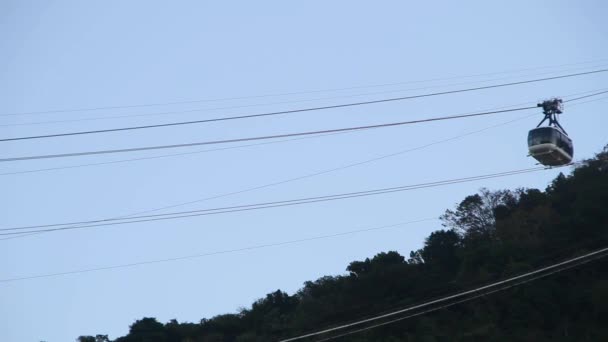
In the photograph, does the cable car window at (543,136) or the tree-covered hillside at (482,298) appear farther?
the tree-covered hillside at (482,298)

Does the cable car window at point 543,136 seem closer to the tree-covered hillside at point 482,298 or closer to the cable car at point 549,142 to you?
the cable car at point 549,142

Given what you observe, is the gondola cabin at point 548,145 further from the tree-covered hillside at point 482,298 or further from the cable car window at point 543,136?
the tree-covered hillside at point 482,298

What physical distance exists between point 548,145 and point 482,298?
40.9 feet

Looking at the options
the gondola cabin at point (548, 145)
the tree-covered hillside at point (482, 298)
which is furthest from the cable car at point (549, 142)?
the tree-covered hillside at point (482, 298)

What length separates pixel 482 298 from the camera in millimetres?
40844

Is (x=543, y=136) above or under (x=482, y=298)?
above

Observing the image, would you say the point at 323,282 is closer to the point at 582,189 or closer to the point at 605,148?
the point at 582,189

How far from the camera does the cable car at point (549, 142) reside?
1198 inches

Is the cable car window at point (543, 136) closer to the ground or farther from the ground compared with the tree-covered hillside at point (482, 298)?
farther from the ground

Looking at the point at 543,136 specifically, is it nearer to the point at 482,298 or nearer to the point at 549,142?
the point at 549,142

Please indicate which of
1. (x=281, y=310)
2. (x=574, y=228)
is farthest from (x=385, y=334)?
(x=281, y=310)

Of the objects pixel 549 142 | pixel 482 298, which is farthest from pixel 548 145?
pixel 482 298

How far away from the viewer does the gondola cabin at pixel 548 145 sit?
30.5 m

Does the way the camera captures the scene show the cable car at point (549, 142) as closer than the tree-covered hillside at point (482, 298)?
Yes
